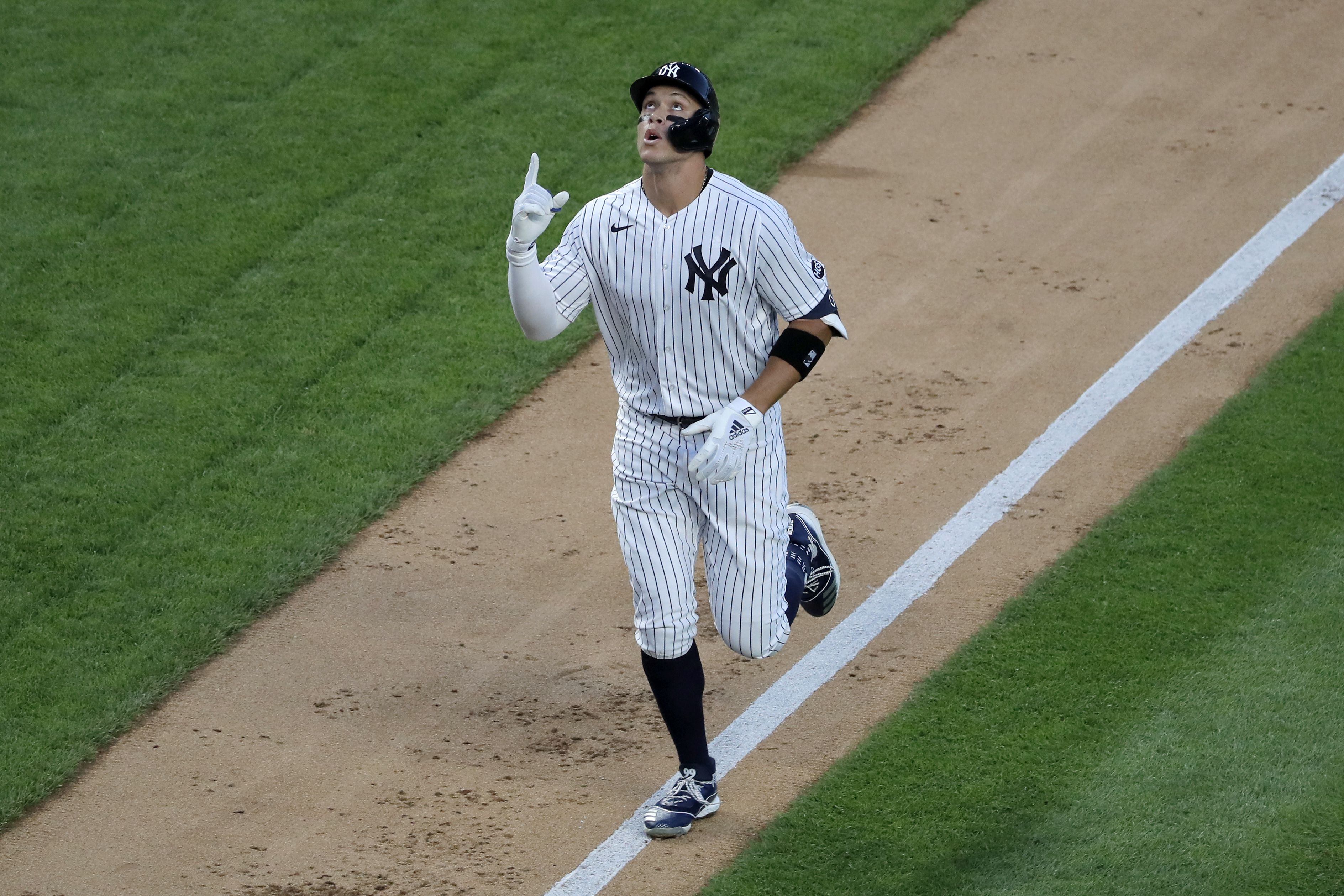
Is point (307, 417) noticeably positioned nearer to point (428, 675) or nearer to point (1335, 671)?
point (428, 675)

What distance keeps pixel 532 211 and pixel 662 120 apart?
461mm

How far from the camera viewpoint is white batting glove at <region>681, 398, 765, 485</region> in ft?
14.8

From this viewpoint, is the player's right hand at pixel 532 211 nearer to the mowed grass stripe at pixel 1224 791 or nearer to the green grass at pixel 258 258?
the mowed grass stripe at pixel 1224 791

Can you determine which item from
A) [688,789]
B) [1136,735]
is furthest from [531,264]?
[1136,735]

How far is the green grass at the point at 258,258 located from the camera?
6430 mm

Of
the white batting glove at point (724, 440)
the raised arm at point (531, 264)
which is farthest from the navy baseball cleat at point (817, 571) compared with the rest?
the raised arm at point (531, 264)

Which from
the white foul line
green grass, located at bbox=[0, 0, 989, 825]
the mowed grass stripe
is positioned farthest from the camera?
green grass, located at bbox=[0, 0, 989, 825]

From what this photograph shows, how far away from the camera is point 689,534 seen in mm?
4945

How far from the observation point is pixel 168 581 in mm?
6445

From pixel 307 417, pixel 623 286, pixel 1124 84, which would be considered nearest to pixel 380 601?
pixel 307 417

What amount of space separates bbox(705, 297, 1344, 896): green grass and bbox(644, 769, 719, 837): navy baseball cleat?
0.22 meters

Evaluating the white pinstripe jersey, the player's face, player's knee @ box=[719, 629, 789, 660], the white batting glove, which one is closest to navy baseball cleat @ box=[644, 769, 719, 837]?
player's knee @ box=[719, 629, 789, 660]

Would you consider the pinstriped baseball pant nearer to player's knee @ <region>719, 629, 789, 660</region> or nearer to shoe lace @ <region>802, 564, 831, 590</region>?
player's knee @ <region>719, 629, 789, 660</region>

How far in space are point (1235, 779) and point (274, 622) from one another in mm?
3379
